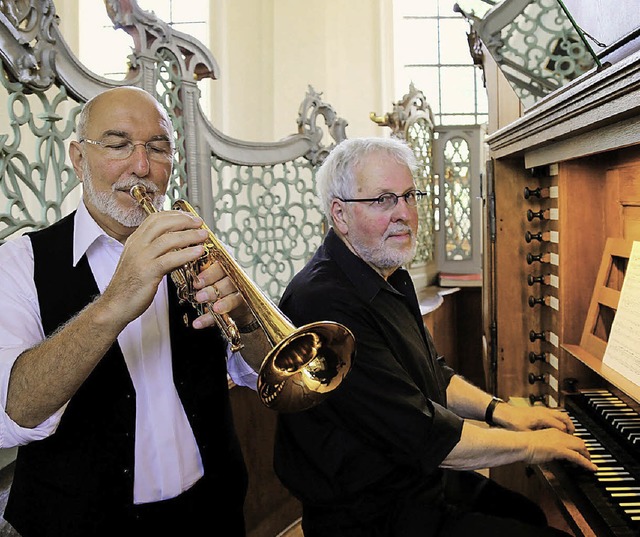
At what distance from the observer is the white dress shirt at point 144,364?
1376 mm

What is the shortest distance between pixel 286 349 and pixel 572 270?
1.47 m

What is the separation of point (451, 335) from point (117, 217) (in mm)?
4509

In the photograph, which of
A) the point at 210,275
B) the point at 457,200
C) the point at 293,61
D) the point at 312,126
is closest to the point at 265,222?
the point at 312,126

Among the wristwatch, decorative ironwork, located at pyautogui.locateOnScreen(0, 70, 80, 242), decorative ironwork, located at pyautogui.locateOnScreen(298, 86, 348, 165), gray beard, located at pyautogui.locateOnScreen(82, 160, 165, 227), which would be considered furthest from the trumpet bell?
decorative ironwork, located at pyautogui.locateOnScreen(298, 86, 348, 165)

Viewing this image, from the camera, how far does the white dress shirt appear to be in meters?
1.38

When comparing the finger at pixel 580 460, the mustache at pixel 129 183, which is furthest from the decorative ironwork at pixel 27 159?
the finger at pixel 580 460

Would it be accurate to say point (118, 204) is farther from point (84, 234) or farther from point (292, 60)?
point (292, 60)

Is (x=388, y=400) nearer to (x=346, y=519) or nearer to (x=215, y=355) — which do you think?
(x=346, y=519)

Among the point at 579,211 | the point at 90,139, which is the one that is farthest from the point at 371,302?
the point at 579,211

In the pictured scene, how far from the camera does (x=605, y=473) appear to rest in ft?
5.47

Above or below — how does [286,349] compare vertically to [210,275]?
below

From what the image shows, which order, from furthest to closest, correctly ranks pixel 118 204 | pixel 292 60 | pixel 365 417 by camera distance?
pixel 292 60, pixel 365 417, pixel 118 204

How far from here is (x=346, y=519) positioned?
5.47 feet

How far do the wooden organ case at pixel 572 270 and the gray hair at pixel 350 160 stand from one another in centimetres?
47
